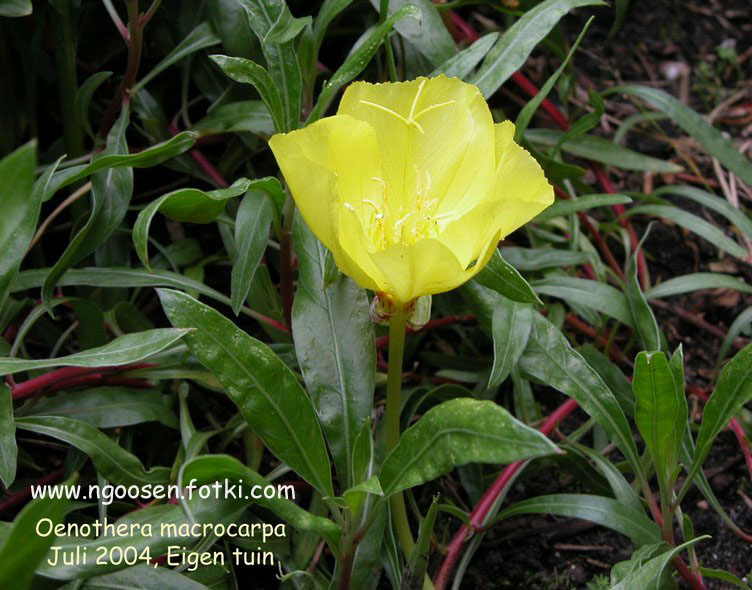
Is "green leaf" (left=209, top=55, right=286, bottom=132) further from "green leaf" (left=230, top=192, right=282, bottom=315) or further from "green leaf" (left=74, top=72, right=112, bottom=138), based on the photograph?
"green leaf" (left=74, top=72, right=112, bottom=138)

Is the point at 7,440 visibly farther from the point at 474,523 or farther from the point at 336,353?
the point at 474,523

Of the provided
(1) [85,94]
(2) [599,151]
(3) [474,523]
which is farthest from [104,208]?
(2) [599,151]

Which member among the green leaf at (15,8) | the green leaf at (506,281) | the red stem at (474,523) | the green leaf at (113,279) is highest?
the green leaf at (15,8)

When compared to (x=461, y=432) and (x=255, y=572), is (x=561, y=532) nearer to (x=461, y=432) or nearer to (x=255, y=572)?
(x=255, y=572)

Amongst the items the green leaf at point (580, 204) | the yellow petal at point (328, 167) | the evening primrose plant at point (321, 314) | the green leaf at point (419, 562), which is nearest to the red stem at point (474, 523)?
the evening primrose plant at point (321, 314)

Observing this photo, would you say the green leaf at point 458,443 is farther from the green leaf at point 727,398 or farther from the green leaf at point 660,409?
the green leaf at point 727,398

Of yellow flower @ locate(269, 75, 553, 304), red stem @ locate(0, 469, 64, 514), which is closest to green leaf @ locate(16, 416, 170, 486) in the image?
red stem @ locate(0, 469, 64, 514)
